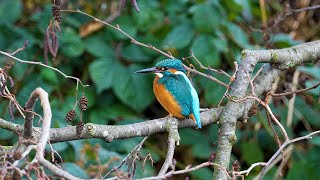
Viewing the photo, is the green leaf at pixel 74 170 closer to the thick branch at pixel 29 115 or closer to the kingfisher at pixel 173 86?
the kingfisher at pixel 173 86

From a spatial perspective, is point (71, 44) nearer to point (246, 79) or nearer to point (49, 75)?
point (49, 75)

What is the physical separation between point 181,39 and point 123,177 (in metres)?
2.18

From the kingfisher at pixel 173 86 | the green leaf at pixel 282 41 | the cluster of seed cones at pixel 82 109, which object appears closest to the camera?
the cluster of seed cones at pixel 82 109

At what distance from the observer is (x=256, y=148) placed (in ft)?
11.5

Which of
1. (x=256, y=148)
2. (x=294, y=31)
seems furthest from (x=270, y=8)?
(x=256, y=148)

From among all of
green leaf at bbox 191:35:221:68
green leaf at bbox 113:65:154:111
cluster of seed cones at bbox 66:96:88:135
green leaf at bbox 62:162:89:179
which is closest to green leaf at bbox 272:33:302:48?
green leaf at bbox 191:35:221:68

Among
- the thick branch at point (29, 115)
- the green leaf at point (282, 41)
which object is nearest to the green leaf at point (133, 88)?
the green leaf at point (282, 41)

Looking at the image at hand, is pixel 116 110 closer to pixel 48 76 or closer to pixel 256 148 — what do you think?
pixel 48 76

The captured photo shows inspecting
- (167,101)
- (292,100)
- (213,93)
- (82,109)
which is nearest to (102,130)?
(82,109)

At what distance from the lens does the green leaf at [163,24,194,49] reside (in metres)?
3.48

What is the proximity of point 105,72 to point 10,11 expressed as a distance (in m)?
0.78

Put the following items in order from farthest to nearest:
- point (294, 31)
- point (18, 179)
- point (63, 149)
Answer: point (294, 31), point (63, 149), point (18, 179)

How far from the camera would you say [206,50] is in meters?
3.47

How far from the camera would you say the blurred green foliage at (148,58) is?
11.3 ft
